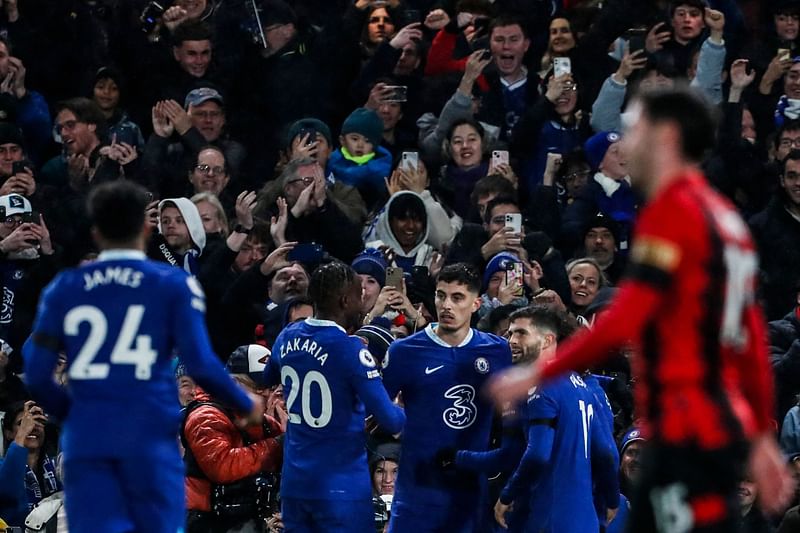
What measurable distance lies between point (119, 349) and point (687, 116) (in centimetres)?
255

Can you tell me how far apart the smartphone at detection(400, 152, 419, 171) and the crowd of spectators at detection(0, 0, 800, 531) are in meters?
0.09

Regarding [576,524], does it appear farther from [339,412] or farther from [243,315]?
[243,315]

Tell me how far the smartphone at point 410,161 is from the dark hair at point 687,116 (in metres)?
7.88

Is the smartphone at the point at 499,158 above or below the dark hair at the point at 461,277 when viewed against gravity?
below

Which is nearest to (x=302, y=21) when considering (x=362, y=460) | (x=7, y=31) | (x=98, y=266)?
(x=7, y=31)

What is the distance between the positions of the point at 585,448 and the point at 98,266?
3.30 meters

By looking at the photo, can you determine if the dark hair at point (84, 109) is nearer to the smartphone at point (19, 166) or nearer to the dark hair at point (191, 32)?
the smartphone at point (19, 166)

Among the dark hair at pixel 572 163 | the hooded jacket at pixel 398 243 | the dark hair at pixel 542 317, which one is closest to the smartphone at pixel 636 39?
the dark hair at pixel 572 163

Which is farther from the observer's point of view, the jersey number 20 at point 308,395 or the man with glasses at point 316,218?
the man with glasses at point 316,218

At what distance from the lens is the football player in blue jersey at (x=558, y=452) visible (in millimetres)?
8641

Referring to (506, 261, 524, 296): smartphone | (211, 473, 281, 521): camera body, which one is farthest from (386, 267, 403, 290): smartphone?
(211, 473, 281, 521): camera body

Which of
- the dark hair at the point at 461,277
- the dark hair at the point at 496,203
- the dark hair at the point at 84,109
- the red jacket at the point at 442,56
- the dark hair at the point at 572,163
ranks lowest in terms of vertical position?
the dark hair at the point at 572,163

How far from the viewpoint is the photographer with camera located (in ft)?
30.6

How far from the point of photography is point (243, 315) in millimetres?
12523
